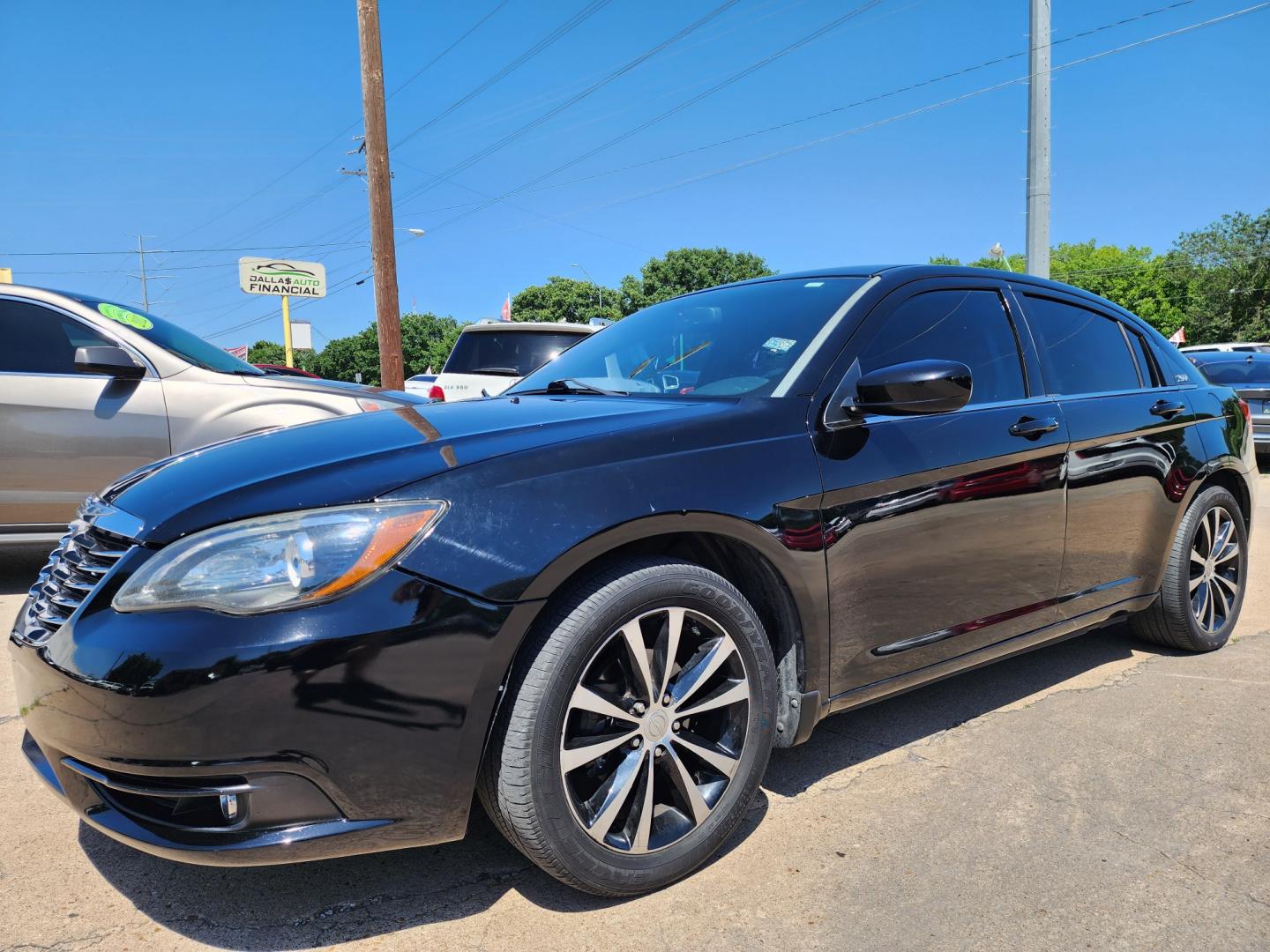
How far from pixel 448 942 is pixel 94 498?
145cm

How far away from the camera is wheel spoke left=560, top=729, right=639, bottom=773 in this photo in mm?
1938

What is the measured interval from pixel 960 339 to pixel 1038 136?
10.7 m

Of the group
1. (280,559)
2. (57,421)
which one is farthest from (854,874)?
(57,421)

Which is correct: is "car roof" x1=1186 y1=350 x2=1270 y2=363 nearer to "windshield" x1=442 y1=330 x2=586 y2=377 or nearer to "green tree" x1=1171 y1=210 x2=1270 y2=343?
"windshield" x1=442 y1=330 x2=586 y2=377

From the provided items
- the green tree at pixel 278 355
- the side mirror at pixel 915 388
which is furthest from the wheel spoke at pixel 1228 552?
the green tree at pixel 278 355

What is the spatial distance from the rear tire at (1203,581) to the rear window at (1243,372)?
871 centimetres

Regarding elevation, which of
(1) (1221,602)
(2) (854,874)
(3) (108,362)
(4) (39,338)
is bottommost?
(2) (854,874)

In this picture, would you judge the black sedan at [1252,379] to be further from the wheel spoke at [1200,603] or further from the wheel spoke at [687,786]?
the wheel spoke at [687,786]

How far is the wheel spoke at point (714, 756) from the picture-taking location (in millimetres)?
2145

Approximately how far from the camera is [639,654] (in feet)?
6.73

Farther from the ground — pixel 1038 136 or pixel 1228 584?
pixel 1038 136

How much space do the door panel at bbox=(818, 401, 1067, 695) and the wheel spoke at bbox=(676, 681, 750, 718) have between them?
36 centimetres

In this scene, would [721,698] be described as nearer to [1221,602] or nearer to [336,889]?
[336,889]

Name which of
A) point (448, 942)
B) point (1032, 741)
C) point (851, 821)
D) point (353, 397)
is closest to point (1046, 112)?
point (353, 397)
